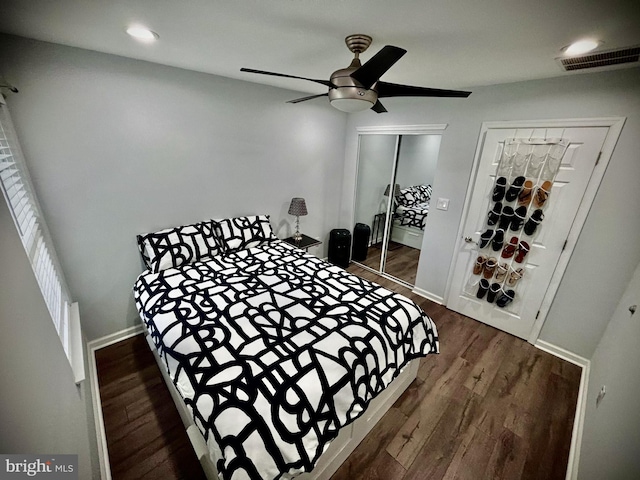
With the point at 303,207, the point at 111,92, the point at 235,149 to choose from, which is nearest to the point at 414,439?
the point at 303,207

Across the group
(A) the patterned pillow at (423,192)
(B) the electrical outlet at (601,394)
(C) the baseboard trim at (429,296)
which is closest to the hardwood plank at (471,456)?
(B) the electrical outlet at (601,394)

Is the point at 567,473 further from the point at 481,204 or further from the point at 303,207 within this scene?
the point at 303,207

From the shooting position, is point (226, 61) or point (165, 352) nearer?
point (165, 352)

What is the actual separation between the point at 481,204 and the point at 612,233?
0.94 meters

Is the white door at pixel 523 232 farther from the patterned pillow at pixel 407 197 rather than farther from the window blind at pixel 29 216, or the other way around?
the window blind at pixel 29 216

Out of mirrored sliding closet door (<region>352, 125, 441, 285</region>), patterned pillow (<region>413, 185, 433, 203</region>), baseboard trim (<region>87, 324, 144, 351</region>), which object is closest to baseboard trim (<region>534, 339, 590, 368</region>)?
mirrored sliding closet door (<region>352, 125, 441, 285</region>)

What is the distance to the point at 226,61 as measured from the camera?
1976 mm

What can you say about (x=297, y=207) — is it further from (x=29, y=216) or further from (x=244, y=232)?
(x=29, y=216)

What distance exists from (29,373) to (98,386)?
156 cm

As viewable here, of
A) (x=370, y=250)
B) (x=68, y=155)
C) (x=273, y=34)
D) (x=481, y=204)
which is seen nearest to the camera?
(x=273, y=34)

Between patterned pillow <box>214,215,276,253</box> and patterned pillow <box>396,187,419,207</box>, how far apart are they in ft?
6.39

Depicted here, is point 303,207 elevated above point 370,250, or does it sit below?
above

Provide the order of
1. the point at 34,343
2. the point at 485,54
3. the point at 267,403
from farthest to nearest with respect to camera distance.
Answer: the point at 485,54 → the point at 267,403 → the point at 34,343

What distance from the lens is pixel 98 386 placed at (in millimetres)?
1907
